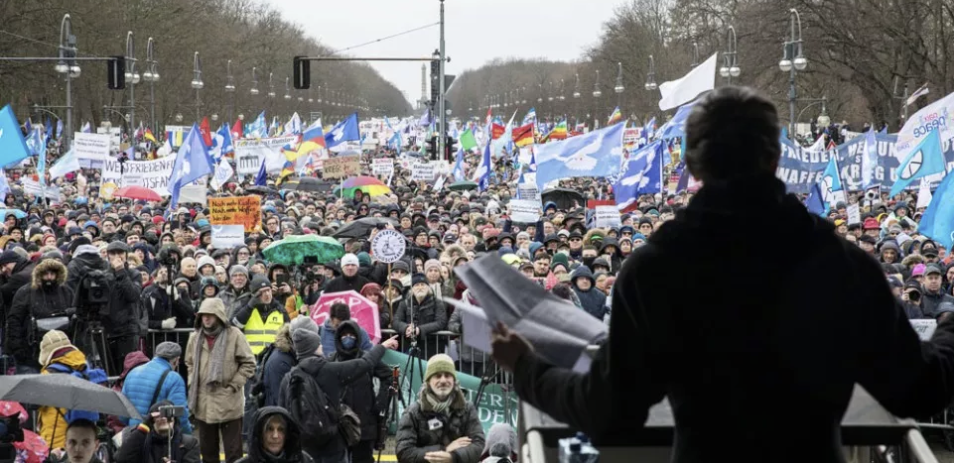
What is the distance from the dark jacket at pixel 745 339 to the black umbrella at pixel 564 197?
29556 millimetres

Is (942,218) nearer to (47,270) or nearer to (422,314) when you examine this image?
(422,314)

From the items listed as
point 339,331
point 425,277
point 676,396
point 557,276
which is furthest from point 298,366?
point 676,396

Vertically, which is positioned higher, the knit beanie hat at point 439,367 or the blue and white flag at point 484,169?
the blue and white flag at point 484,169

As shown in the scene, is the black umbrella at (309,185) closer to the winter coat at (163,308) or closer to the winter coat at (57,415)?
the winter coat at (163,308)

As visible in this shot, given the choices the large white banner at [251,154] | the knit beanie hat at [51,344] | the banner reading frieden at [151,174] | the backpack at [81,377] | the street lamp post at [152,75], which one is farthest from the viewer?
the street lamp post at [152,75]

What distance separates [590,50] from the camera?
11131cm

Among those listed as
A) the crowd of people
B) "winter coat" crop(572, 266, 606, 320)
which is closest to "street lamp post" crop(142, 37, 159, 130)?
the crowd of people

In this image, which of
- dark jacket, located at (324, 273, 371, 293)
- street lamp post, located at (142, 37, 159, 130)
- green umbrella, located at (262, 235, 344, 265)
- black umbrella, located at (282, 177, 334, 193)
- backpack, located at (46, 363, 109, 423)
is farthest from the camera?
black umbrella, located at (282, 177, 334, 193)

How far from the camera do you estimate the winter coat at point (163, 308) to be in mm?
13586

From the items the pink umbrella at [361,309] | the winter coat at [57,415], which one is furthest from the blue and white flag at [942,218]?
the winter coat at [57,415]

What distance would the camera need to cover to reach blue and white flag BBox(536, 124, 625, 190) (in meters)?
24.5

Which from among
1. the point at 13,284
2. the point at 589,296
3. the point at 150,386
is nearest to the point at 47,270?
the point at 13,284

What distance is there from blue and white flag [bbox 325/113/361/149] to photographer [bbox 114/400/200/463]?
102ft

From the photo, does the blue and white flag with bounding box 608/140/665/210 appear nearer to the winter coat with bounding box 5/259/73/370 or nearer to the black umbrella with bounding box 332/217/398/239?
the black umbrella with bounding box 332/217/398/239
